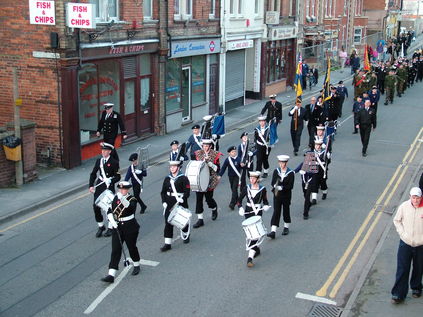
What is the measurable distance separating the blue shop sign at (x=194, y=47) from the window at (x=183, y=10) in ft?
3.38

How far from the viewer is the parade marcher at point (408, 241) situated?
31.5 feet

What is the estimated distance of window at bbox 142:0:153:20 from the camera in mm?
23016

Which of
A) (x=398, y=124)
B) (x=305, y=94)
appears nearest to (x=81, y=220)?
(x=398, y=124)

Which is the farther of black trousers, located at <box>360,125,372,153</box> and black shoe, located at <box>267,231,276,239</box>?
black trousers, located at <box>360,125,372,153</box>

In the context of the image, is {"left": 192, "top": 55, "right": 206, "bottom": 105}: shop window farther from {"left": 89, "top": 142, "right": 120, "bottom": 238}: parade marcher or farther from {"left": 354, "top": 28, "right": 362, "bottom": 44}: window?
{"left": 354, "top": 28, "right": 362, "bottom": 44}: window

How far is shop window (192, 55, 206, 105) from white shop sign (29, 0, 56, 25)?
10.5 m

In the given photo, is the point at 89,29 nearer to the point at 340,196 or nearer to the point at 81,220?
the point at 81,220

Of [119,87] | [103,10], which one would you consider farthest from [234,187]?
[103,10]

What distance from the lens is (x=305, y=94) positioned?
122ft

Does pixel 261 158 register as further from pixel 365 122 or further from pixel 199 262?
pixel 199 262

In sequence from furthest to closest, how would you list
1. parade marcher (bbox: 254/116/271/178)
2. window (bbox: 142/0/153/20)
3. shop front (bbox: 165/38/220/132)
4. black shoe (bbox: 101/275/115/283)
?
shop front (bbox: 165/38/220/132) → window (bbox: 142/0/153/20) → parade marcher (bbox: 254/116/271/178) → black shoe (bbox: 101/275/115/283)

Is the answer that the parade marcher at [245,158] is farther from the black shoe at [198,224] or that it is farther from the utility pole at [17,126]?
the utility pole at [17,126]

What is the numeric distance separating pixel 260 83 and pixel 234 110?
4.23 metres

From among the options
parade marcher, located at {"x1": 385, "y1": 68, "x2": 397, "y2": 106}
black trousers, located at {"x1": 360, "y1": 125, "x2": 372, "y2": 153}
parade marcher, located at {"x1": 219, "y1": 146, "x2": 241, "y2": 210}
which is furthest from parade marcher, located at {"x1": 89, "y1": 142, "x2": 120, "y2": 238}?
parade marcher, located at {"x1": 385, "y1": 68, "x2": 397, "y2": 106}
